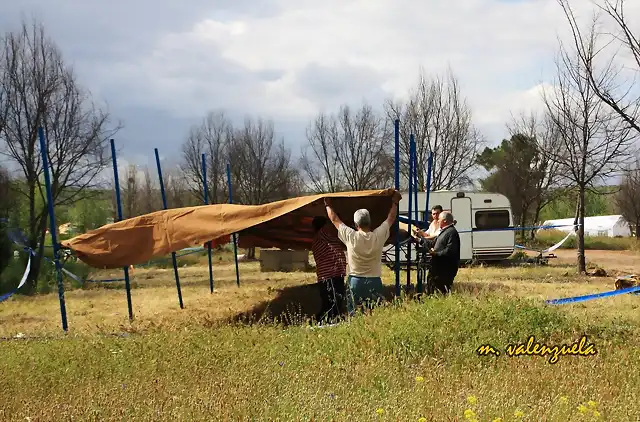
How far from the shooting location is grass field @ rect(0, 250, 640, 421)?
147 inches

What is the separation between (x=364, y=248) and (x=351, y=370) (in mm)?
2135

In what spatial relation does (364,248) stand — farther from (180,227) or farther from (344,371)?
(180,227)

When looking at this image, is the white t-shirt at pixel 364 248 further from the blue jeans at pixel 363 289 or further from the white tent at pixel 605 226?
the white tent at pixel 605 226

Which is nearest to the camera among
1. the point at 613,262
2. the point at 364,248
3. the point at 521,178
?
the point at 364,248

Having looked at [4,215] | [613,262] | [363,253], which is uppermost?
[4,215]

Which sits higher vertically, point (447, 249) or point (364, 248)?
point (364, 248)

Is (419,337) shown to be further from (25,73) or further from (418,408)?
(25,73)

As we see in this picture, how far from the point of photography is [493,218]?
62.7 ft

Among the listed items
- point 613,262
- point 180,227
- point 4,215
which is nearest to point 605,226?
point 613,262

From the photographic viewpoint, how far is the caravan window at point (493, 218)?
750 inches

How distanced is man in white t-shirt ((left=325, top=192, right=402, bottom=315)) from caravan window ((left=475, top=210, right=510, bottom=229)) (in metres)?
12.9

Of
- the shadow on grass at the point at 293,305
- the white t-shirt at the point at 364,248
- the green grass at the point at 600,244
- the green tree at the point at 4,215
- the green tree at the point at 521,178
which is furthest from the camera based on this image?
the green tree at the point at 521,178
